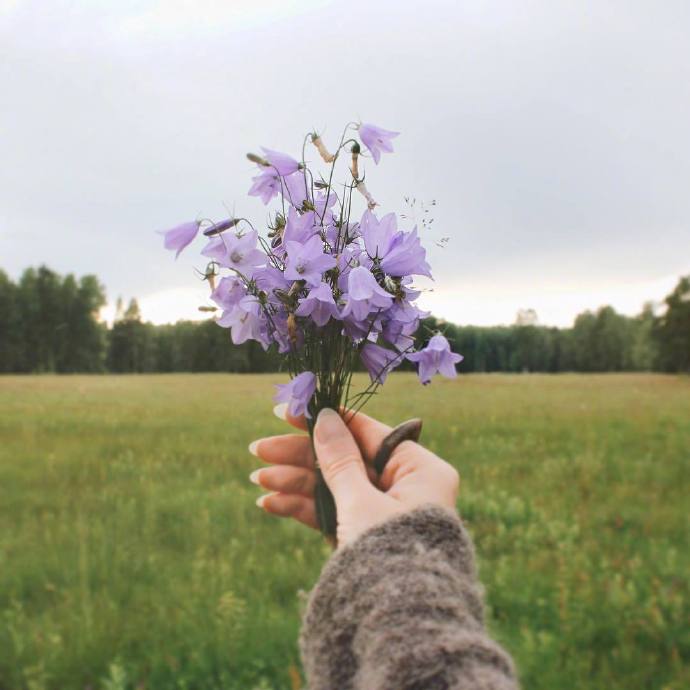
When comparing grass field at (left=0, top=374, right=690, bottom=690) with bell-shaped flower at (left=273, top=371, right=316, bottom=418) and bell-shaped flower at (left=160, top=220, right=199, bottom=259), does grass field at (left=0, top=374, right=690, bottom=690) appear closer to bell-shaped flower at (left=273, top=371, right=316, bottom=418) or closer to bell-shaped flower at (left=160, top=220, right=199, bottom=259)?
bell-shaped flower at (left=273, top=371, right=316, bottom=418)

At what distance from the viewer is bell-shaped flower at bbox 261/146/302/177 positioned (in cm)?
192

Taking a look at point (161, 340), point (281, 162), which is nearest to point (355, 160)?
point (281, 162)

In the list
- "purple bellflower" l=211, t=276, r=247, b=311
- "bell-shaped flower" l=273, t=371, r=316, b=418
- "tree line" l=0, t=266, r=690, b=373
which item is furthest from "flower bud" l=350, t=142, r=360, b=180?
"tree line" l=0, t=266, r=690, b=373

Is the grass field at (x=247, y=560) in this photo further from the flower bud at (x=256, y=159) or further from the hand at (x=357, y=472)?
the flower bud at (x=256, y=159)

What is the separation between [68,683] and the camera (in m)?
3.45

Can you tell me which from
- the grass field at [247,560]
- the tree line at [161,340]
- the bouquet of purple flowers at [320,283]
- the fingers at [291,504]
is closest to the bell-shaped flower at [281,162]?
the bouquet of purple flowers at [320,283]

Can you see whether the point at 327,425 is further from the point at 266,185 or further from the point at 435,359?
the point at 266,185

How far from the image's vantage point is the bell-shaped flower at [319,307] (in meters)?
1.79

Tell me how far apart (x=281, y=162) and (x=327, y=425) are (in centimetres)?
75

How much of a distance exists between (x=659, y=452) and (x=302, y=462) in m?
7.86

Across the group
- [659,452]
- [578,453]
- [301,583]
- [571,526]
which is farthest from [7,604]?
[659,452]

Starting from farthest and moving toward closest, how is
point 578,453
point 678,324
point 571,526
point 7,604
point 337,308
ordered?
1. point 678,324
2. point 578,453
3. point 571,526
4. point 7,604
5. point 337,308

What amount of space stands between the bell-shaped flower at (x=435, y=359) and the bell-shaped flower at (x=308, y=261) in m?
0.42

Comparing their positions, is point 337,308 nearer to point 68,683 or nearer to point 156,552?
point 68,683
